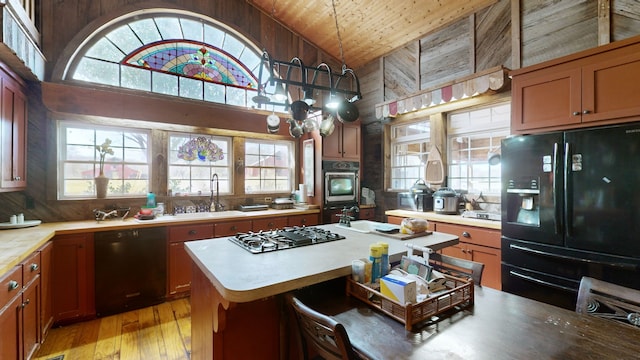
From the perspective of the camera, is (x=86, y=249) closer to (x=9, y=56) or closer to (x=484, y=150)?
(x=9, y=56)

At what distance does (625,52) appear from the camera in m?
1.99

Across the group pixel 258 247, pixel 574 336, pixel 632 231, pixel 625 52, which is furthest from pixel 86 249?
pixel 625 52

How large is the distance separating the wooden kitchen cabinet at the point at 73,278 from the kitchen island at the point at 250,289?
162 centimetres

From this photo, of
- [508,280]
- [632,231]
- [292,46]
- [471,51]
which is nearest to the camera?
[632,231]

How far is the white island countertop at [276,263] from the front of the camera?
110 centimetres

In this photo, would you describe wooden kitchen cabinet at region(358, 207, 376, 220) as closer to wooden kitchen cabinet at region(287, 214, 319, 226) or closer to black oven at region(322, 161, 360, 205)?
black oven at region(322, 161, 360, 205)

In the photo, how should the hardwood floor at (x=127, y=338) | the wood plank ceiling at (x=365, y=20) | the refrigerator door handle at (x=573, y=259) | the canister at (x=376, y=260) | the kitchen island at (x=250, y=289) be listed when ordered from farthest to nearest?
the wood plank ceiling at (x=365, y=20)
the hardwood floor at (x=127, y=338)
the refrigerator door handle at (x=573, y=259)
the canister at (x=376, y=260)
the kitchen island at (x=250, y=289)

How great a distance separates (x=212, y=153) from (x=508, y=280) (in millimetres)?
3716

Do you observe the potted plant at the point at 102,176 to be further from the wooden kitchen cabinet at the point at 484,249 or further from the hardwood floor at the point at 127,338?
the wooden kitchen cabinet at the point at 484,249

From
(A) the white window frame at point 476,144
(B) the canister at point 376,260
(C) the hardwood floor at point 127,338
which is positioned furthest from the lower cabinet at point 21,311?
(A) the white window frame at point 476,144

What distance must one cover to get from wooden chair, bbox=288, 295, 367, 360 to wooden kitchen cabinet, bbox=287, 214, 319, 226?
2.72 meters

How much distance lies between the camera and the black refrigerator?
1918mm

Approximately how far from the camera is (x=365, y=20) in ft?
12.9

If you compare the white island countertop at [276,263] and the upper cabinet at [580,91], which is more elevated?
the upper cabinet at [580,91]
